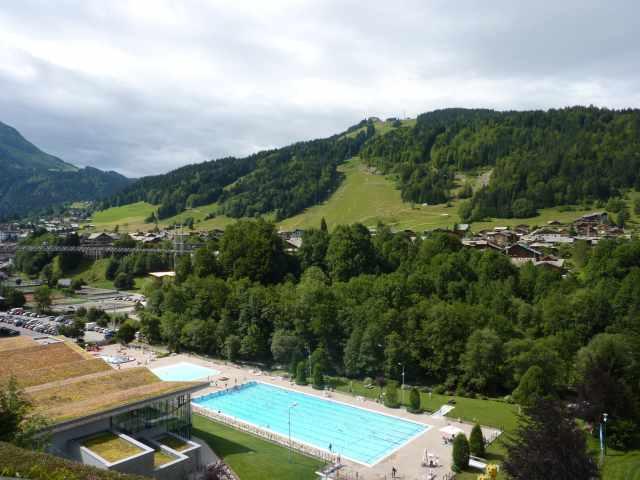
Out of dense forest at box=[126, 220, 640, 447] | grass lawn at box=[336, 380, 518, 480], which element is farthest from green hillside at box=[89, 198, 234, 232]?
grass lawn at box=[336, 380, 518, 480]

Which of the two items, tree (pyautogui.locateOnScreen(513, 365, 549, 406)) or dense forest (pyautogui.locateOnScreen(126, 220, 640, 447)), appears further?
dense forest (pyautogui.locateOnScreen(126, 220, 640, 447))

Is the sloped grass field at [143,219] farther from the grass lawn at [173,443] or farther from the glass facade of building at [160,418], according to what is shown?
the grass lawn at [173,443]

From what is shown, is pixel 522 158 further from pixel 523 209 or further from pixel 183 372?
pixel 183 372

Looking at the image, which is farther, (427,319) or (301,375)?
(427,319)

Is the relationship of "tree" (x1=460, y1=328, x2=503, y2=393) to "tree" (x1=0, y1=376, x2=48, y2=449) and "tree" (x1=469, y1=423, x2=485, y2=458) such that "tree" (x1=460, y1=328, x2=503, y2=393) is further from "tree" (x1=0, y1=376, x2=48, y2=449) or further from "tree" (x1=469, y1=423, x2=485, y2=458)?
"tree" (x1=0, y1=376, x2=48, y2=449)

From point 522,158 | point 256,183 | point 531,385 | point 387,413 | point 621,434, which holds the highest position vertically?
point 522,158

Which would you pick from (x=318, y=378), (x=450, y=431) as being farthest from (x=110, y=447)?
(x=450, y=431)
